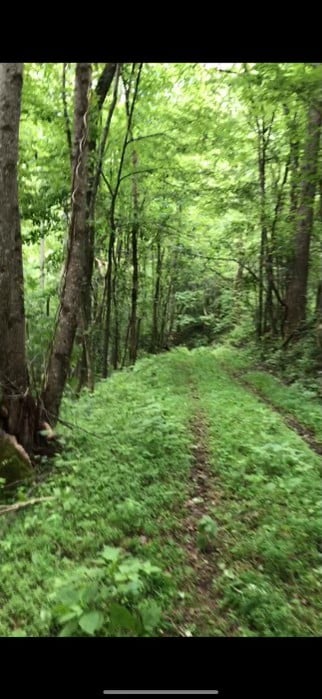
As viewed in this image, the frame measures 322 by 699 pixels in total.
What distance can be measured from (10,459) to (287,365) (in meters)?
8.43

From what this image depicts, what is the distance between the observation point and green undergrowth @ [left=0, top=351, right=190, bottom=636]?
9.26ft

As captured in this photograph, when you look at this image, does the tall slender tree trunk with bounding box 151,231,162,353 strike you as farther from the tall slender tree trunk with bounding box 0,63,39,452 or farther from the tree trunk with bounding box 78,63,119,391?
the tall slender tree trunk with bounding box 0,63,39,452

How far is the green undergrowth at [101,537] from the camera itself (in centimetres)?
282

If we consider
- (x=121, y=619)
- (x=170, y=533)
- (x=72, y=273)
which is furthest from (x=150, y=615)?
(x=72, y=273)

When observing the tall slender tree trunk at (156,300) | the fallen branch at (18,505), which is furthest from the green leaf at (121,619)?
the tall slender tree trunk at (156,300)

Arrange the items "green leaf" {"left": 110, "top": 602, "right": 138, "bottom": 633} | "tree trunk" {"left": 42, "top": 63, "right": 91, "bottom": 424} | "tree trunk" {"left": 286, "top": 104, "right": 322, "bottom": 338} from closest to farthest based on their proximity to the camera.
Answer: "green leaf" {"left": 110, "top": 602, "right": 138, "bottom": 633} → "tree trunk" {"left": 42, "top": 63, "right": 91, "bottom": 424} → "tree trunk" {"left": 286, "top": 104, "right": 322, "bottom": 338}

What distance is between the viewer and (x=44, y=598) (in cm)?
304

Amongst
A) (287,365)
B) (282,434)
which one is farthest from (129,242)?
(282,434)

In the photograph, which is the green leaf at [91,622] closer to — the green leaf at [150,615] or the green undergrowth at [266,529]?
the green leaf at [150,615]

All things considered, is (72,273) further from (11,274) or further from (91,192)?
(91,192)

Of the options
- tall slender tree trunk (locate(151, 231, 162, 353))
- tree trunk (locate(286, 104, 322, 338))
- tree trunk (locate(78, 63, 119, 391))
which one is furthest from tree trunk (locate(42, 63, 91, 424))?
tall slender tree trunk (locate(151, 231, 162, 353))

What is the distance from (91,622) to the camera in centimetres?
261

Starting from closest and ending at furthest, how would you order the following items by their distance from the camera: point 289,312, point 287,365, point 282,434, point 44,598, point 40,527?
point 44,598 < point 40,527 < point 282,434 < point 287,365 < point 289,312
